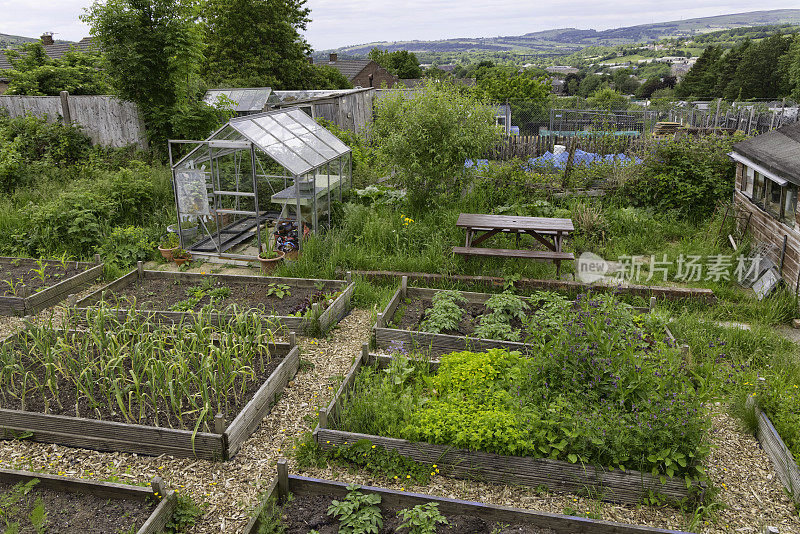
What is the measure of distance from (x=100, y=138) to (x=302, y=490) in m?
11.7

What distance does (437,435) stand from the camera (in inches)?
159

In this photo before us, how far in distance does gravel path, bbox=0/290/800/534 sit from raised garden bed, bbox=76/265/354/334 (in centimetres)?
152

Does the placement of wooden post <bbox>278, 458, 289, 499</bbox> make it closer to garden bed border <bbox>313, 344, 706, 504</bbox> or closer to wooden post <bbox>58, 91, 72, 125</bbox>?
garden bed border <bbox>313, 344, 706, 504</bbox>

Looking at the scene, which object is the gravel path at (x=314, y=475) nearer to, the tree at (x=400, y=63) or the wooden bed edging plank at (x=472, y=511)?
the wooden bed edging plank at (x=472, y=511)

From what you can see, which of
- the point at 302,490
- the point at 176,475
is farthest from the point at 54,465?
the point at 302,490

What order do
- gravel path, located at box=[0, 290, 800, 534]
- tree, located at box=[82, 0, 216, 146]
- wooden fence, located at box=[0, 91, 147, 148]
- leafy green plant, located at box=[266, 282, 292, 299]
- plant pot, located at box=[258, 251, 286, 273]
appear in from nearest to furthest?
gravel path, located at box=[0, 290, 800, 534] → leafy green plant, located at box=[266, 282, 292, 299] → plant pot, located at box=[258, 251, 286, 273] → tree, located at box=[82, 0, 216, 146] → wooden fence, located at box=[0, 91, 147, 148]

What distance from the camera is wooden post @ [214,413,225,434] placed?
4.26 metres

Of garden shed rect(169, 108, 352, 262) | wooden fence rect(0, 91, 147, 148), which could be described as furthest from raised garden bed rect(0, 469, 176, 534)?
wooden fence rect(0, 91, 147, 148)

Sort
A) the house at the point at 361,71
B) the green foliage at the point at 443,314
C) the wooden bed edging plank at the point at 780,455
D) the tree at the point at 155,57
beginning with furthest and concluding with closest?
the house at the point at 361,71
the tree at the point at 155,57
the green foliage at the point at 443,314
the wooden bed edging plank at the point at 780,455

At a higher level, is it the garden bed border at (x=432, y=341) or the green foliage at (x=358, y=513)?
the garden bed border at (x=432, y=341)

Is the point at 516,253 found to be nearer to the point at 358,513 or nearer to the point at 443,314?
the point at 443,314

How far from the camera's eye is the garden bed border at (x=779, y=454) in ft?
12.7

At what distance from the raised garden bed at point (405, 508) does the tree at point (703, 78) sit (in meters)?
61.2

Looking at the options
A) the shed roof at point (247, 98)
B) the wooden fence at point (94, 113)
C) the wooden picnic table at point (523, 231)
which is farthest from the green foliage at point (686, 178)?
the wooden fence at point (94, 113)
